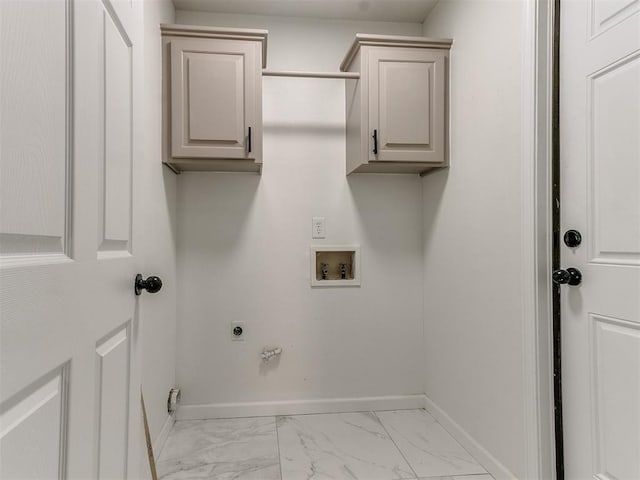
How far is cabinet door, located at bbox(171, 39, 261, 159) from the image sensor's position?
6.65 ft

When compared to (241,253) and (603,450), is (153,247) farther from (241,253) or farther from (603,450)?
(603,450)

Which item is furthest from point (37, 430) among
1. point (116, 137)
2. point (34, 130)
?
point (116, 137)

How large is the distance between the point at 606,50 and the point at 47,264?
5.28ft

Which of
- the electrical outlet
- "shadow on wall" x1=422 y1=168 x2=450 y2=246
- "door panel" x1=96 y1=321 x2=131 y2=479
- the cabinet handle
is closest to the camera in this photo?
"door panel" x1=96 y1=321 x2=131 y2=479

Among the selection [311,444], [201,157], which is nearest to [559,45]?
[201,157]

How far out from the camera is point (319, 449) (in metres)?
2.00

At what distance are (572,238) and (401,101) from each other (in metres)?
1.15

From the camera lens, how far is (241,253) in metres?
2.43

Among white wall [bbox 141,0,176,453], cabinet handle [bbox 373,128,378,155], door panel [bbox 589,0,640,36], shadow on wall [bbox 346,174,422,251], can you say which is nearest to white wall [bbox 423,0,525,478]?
shadow on wall [bbox 346,174,422,251]

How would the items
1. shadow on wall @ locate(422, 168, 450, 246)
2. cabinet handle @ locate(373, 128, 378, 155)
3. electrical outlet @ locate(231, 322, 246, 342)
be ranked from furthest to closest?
electrical outlet @ locate(231, 322, 246, 342) < shadow on wall @ locate(422, 168, 450, 246) < cabinet handle @ locate(373, 128, 378, 155)

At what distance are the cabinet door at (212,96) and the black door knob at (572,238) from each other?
1.49 meters

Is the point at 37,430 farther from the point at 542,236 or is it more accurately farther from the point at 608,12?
the point at 608,12

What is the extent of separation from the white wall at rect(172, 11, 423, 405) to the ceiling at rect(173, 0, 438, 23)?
0.18 feet

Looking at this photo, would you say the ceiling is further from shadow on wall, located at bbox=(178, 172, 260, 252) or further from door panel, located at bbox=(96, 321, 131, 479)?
door panel, located at bbox=(96, 321, 131, 479)
